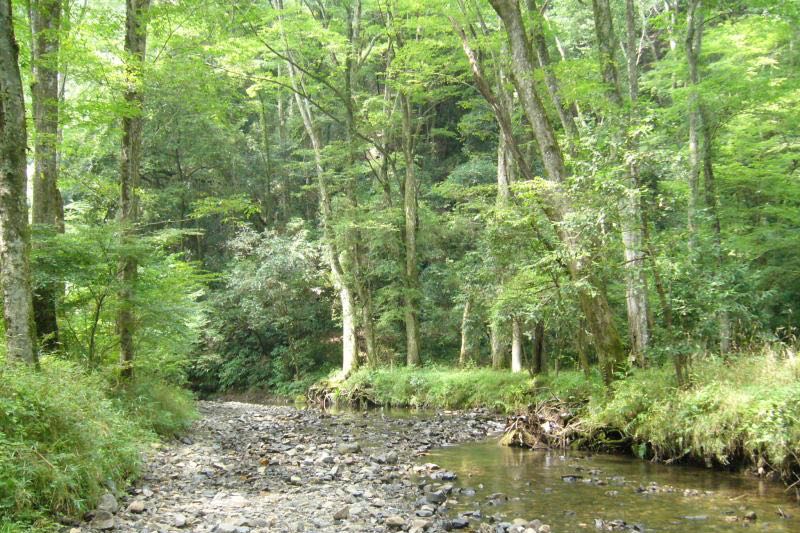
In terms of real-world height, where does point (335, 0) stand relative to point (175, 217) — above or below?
above

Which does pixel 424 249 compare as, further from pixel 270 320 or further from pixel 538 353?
pixel 538 353

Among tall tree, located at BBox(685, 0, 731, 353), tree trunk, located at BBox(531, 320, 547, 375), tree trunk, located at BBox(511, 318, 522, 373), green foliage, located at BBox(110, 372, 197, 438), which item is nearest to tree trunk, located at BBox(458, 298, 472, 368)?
tree trunk, located at BBox(511, 318, 522, 373)

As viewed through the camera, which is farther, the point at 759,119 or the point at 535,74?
the point at 759,119

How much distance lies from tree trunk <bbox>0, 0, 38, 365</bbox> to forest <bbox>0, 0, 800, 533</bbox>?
0.07 ft

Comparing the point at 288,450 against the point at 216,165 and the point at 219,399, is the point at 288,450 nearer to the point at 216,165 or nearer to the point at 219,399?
the point at 219,399

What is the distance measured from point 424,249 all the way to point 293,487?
48.9ft

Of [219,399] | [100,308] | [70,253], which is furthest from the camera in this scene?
[219,399]

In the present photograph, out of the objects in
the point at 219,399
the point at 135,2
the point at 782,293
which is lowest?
the point at 219,399

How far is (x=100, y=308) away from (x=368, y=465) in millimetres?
4924

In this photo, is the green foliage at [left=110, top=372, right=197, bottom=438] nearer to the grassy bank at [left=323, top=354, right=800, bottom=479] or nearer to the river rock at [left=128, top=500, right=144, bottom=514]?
the river rock at [left=128, top=500, right=144, bottom=514]

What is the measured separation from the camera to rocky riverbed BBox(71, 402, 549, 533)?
16.3ft

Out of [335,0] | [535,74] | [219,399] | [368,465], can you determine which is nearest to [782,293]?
[535,74]

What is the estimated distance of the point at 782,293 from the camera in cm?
1427

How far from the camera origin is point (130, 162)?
9961mm
